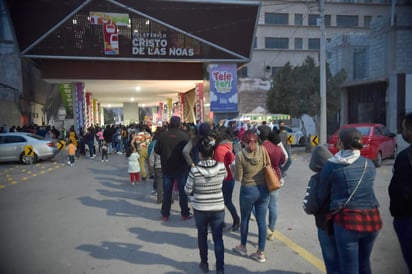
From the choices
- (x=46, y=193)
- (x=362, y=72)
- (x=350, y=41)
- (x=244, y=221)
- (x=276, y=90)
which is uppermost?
(x=350, y=41)

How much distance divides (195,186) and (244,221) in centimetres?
106

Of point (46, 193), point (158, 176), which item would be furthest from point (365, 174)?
point (46, 193)

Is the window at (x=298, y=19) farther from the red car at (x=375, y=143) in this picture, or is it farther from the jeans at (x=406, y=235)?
the jeans at (x=406, y=235)

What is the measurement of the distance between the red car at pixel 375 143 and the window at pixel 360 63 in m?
12.9

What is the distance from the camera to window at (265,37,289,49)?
41.5 meters

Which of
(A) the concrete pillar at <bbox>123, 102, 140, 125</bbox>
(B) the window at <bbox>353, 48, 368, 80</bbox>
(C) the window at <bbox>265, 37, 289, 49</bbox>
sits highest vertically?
(C) the window at <bbox>265, 37, 289, 49</bbox>

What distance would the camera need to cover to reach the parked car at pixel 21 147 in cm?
1500

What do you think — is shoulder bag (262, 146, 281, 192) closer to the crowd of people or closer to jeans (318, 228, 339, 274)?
the crowd of people

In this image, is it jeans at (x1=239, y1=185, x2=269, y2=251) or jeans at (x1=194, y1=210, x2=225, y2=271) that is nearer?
jeans at (x1=194, y1=210, x2=225, y2=271)

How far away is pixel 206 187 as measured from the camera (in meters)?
3.84

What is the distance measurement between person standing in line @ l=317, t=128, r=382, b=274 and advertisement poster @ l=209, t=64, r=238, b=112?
18.9 m

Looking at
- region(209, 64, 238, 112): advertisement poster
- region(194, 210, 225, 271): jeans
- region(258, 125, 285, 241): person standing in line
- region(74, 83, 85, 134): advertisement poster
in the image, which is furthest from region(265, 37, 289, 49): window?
region(194, 210, 225, 271): jeans

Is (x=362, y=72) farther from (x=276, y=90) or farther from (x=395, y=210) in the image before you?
(x=395, y=210)

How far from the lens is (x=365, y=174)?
2.82 m
